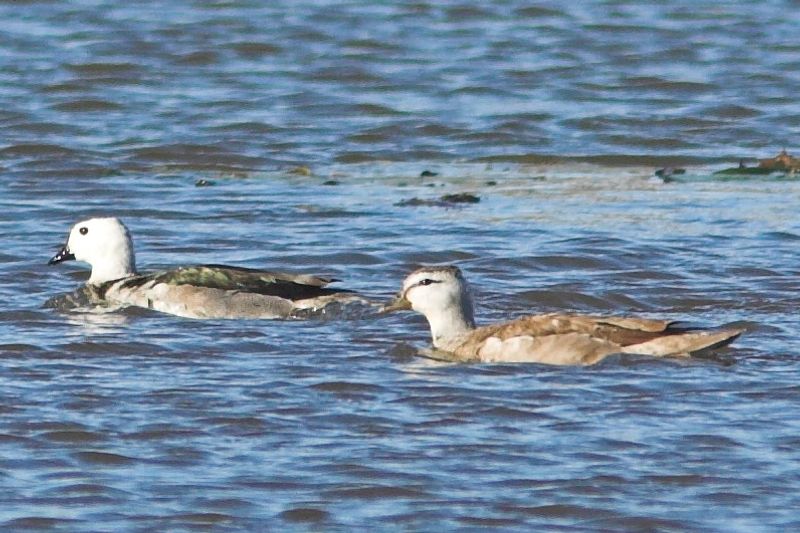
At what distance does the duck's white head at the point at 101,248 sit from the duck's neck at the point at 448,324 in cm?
284

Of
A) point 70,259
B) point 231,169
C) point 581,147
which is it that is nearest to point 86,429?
point 70,259

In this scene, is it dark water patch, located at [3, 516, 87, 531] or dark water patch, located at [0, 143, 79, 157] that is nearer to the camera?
dark water patch, located at [3, 516, 87, 531]

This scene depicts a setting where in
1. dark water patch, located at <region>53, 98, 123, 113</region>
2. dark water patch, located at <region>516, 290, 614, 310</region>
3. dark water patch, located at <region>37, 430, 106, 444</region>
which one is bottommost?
dark water patch, located at <region>516, 290, 614, 310</region>

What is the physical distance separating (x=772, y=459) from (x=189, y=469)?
7.69 feet

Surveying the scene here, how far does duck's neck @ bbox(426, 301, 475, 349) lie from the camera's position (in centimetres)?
1119

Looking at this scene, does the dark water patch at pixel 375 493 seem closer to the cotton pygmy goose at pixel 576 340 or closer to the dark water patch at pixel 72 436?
the dark water patch at pixel 72 436

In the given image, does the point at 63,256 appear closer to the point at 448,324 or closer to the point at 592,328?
the point at 448,324

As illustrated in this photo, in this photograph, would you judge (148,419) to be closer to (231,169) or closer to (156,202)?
(156,202)

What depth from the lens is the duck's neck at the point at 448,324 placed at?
440 inches

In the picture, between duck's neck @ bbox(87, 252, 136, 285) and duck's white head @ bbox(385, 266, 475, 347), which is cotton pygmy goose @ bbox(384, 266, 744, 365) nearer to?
duck's white head @ bbox(385, 266, 475, 347)

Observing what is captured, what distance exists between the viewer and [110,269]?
13359mm

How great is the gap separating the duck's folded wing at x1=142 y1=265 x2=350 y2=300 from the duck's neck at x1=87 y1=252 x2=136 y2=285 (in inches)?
32.5

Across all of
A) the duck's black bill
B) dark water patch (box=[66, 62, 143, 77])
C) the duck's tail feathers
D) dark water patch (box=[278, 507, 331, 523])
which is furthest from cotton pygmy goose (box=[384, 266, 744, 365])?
dark water patch (box=[66, 62, 143, 77])

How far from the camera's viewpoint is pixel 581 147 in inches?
769
